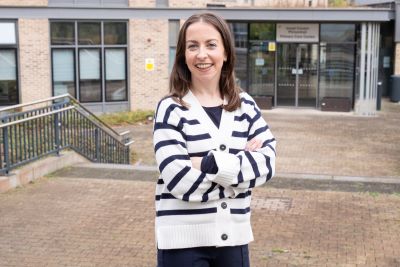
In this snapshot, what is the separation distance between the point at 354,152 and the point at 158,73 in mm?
8867

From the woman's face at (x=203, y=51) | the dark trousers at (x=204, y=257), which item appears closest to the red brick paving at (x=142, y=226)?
the dark trousers at (x=204, y=257)

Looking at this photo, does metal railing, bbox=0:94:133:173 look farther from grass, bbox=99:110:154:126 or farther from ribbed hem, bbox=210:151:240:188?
grass, bbox=99:110:154:126

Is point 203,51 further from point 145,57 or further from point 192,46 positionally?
point 145,57

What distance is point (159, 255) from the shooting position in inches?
111

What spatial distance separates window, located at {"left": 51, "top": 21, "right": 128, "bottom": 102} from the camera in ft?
66.2

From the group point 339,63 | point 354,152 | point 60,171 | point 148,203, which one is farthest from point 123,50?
point 148,203

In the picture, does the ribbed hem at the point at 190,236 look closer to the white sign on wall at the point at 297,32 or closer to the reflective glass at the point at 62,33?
the reflective glass at the point at 62,33

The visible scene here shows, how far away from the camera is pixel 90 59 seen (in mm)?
20531

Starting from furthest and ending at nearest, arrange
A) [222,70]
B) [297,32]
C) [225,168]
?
[297,32] < [222,70] < [225,168]

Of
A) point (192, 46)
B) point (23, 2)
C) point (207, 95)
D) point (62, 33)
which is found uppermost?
point (23, 2)

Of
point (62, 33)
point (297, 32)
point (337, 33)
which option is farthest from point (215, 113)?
Answer: point (337, 33)

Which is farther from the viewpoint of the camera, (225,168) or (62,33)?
(62,33)

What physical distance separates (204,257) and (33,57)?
1807 centimetres

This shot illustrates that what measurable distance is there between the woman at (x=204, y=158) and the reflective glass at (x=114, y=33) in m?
18.2
